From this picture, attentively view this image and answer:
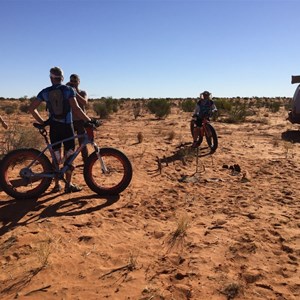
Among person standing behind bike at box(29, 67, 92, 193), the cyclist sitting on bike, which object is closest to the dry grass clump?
person standing behind bike at box(29, 67, 92, 193)

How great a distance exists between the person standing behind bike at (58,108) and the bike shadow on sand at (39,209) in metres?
0.52

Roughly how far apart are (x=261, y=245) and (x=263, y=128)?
40.3ft

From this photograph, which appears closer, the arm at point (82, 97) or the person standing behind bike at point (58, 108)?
the person standing behind bike at point (58, 108)

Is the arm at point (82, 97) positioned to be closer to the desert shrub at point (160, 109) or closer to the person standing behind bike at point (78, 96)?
the person standing behind bike at point (78, 96)

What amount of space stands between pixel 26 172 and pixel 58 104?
1.10 metres

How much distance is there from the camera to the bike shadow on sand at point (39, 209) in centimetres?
461

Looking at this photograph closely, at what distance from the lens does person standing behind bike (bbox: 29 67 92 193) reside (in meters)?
5.07

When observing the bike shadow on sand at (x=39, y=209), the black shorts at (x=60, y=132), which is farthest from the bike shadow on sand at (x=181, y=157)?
the black shorts at (x=60, y=132)

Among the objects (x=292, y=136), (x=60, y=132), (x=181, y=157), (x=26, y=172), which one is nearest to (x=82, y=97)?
(x=60, y=132)

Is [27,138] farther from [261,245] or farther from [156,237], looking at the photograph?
[261,245]

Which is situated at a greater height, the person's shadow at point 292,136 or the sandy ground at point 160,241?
the person's shadow at point 292,136

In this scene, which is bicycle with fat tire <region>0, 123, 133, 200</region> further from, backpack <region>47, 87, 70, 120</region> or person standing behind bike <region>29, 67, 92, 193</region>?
backpack <region>47, 87, 70, 120</region>

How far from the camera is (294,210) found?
16.8 feet

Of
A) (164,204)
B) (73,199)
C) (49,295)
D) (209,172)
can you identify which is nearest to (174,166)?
(209,172)
